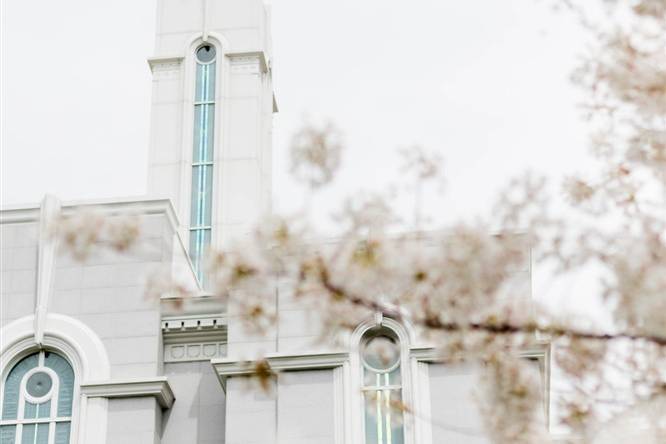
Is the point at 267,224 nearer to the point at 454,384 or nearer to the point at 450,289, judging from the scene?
the point at 450,289

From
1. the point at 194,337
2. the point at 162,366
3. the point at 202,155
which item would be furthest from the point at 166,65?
the point at 162,366

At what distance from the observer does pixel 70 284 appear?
611 inches

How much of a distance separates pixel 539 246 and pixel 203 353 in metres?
9.82

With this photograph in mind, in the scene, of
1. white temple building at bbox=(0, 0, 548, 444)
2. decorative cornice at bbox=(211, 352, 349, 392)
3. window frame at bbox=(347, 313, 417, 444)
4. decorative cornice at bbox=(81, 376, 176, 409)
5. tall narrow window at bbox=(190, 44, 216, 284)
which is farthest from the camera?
tall narrow window at bbox=(190, 44, 216, 284)

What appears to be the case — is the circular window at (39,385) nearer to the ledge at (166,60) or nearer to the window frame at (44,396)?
the window frame at (44,396)

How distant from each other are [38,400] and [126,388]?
998 mm

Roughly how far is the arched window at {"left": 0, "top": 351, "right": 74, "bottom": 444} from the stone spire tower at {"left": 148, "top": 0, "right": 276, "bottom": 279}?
7918mm

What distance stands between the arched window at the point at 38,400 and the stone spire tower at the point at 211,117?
7.92 metres

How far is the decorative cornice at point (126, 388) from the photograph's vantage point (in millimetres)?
14812

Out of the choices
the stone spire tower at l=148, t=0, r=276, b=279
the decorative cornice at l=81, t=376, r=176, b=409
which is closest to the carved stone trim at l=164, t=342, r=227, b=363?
the decorative cornice at l=81, t=376, r=176, b=409

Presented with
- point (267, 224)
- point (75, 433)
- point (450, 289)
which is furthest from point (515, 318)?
point (75, 433)

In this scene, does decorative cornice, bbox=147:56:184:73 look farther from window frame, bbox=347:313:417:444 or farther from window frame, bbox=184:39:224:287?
window frame, bbox=347:313:417:444

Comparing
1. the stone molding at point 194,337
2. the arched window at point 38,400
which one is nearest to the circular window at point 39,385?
the arched window at point 38,400

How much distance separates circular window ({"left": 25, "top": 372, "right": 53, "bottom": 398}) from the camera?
593 inches
